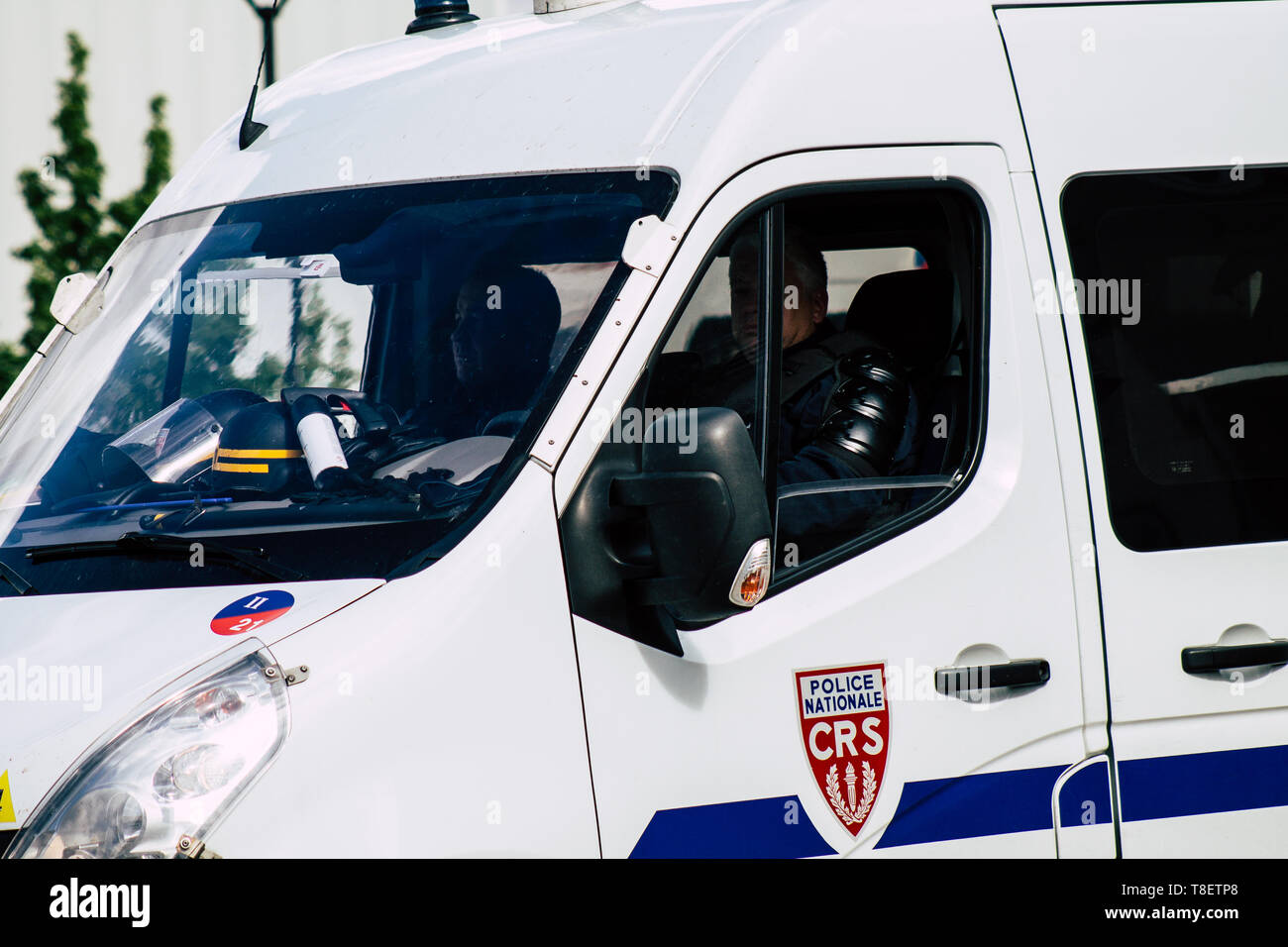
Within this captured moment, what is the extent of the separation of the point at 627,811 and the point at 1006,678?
79 centimetres

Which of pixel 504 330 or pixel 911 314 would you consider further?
pixel 911 314

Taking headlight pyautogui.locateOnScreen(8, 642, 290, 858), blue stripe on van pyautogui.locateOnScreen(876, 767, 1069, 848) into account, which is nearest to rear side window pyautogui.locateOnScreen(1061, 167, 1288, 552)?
blue stripe on van pyautogui.locateOnScreen(876, 767, 1069, 848)

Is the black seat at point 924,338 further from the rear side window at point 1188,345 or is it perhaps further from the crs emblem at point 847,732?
the crs emblem at point 847,732

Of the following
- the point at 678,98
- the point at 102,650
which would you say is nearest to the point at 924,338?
the point at 678,98

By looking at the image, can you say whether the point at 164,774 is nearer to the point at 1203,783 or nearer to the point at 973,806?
the point at 973,806

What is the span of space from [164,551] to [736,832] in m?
1.11

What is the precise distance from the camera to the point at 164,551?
8.80 ft

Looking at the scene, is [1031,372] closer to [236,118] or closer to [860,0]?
[860,0]

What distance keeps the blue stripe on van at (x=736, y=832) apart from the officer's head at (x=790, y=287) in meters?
0.83

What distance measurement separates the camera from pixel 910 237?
3.52 m

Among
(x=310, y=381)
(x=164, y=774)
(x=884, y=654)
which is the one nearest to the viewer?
(x=164, y=774)

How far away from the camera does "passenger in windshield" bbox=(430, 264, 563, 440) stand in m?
2.76

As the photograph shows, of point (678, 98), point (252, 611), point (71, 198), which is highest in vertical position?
point (71, 198)
